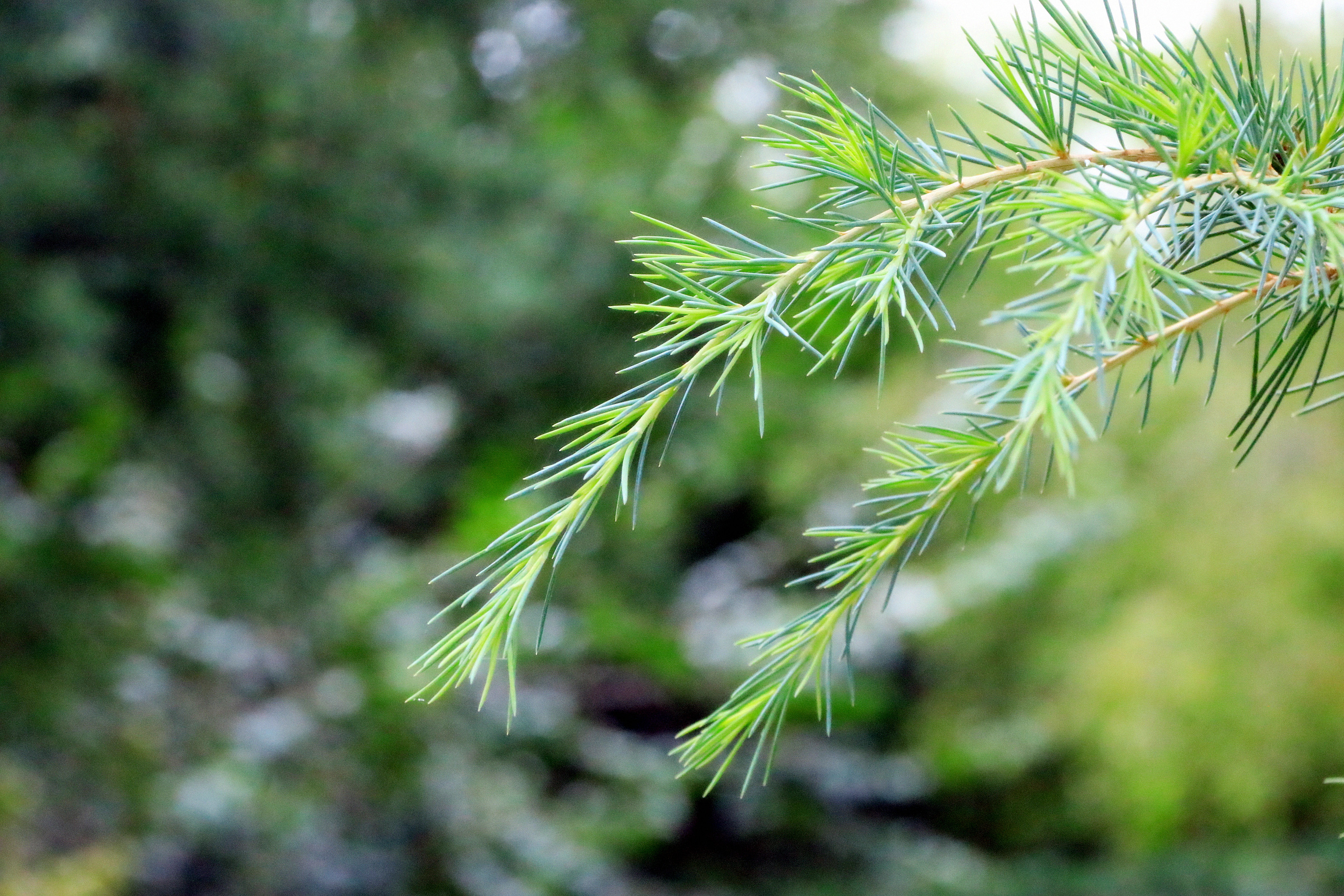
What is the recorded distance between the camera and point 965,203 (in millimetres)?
249

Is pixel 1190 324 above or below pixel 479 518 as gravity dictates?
below

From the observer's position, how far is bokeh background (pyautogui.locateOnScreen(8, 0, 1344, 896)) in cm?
140

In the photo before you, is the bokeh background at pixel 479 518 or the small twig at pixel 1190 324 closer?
the small twig at pixel 1190 324

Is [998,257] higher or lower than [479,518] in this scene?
lower

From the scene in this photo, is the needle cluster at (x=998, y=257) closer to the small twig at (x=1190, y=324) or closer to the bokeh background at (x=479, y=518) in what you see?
the small twig at (x=1190, y=324)

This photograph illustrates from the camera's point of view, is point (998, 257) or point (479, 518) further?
point (479, 518)

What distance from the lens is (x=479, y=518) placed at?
156cm

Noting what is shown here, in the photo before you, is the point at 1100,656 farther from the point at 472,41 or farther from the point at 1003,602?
the point at 472,41

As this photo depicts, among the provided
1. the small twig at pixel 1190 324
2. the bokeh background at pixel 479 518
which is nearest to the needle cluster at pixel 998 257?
the small twig at pixel 1190 324

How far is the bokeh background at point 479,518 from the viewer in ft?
4.58

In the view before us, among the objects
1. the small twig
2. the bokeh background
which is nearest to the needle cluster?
the small twig

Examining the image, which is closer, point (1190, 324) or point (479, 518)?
point (1190, 324)

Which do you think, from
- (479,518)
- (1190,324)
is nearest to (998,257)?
(1190,324)

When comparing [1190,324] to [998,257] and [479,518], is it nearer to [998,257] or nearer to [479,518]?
[998,257]
